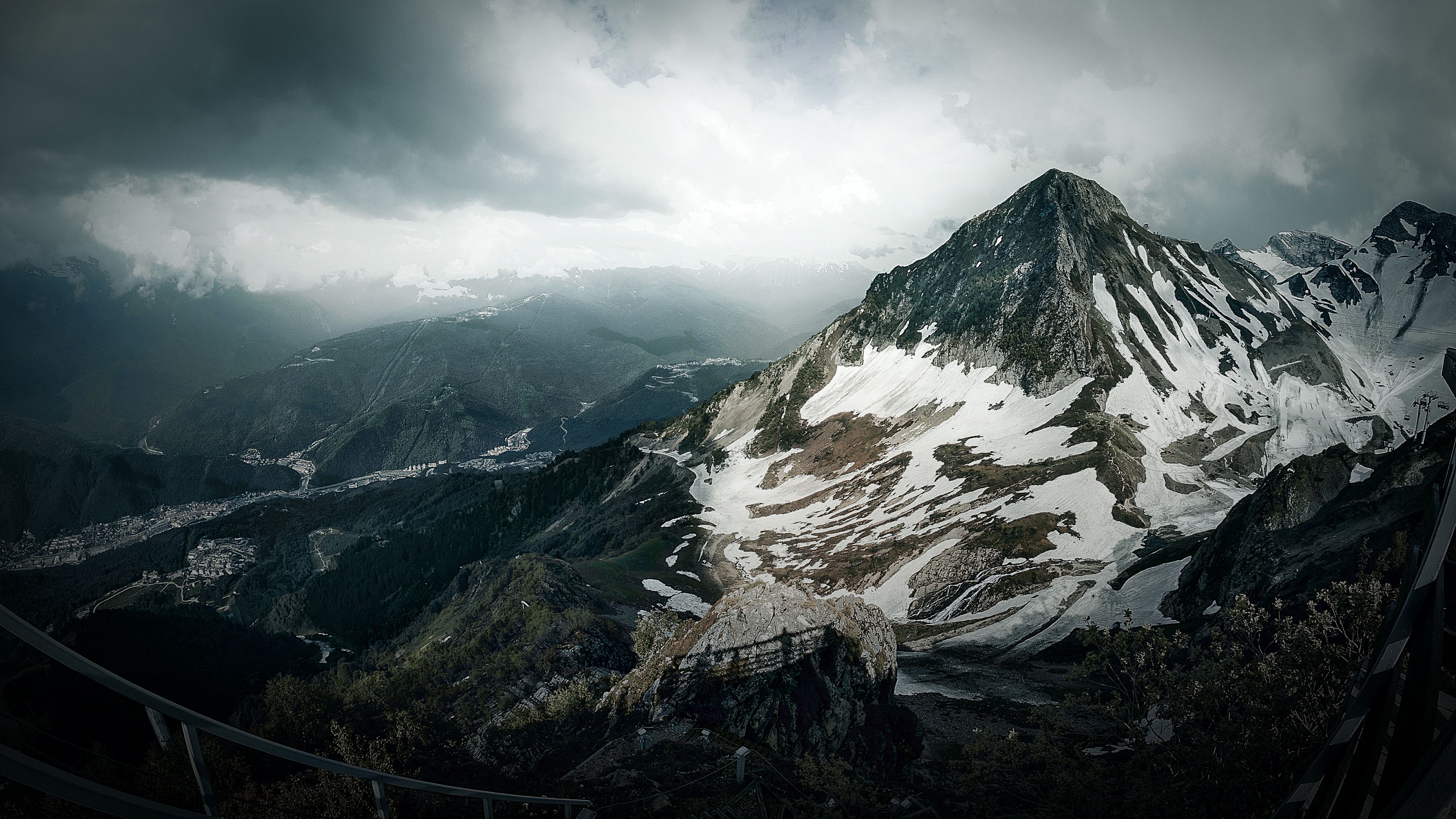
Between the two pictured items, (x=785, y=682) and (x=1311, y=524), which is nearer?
(x=785, y=682)

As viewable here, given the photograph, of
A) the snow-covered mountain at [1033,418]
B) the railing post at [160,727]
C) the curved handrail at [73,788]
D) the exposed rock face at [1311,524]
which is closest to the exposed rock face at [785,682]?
the snow-covered mountain at [1033,418]

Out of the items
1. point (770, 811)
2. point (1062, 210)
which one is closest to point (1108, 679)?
point (770, 811)

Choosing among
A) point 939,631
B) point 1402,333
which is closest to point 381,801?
point 939,631

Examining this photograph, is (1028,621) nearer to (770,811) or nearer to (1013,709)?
(1013,709)

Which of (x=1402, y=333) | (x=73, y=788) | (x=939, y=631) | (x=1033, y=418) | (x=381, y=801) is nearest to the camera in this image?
(x=73, y=788)

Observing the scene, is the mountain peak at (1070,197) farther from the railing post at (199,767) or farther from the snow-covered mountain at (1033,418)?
the railing post at (199,767)

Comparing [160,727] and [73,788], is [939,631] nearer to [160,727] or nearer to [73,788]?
[160,727]

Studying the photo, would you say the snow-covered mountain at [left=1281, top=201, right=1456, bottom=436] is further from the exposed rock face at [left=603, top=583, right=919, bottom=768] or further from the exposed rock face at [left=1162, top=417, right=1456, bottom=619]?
the exposed rock face at [left=603, top=583, right=919, bottom=768]

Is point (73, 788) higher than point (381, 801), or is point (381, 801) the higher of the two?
point (73, 788)
